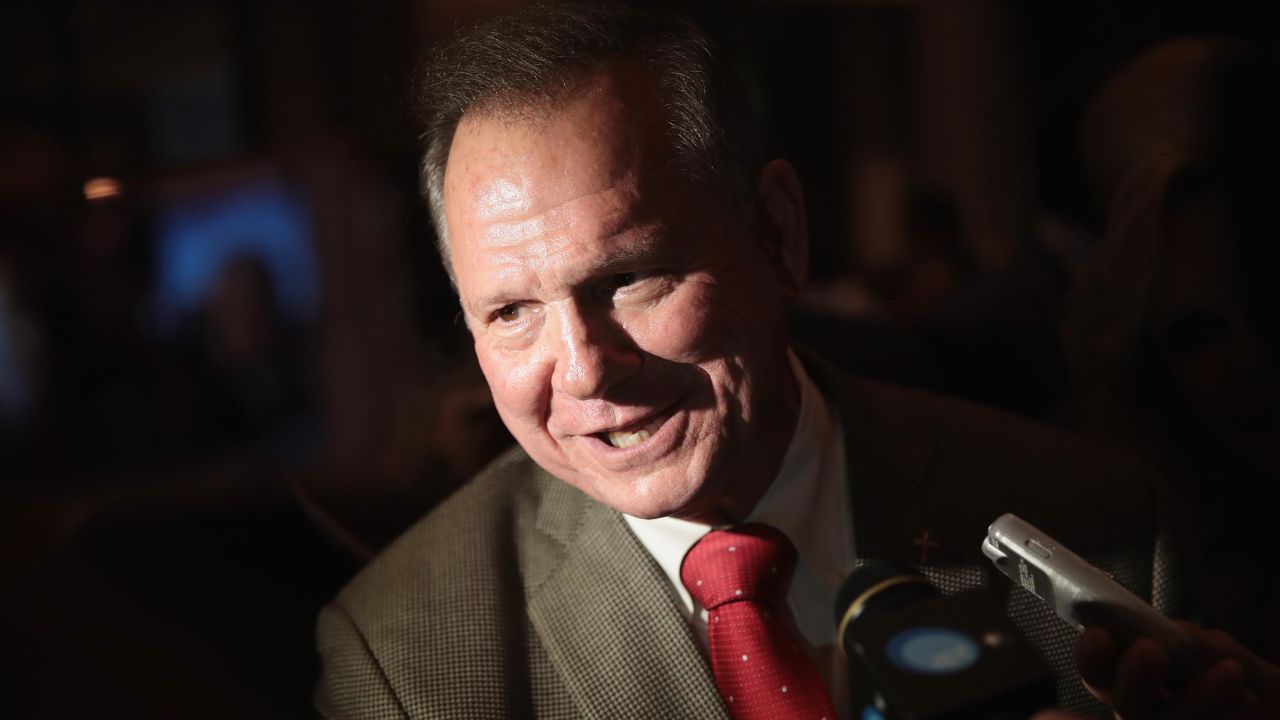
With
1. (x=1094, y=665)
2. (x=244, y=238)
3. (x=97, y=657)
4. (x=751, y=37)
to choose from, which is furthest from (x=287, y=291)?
(x=751, y=37)

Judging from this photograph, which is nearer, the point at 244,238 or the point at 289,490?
the point at 289,490

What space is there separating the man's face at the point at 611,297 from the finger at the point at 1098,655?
0.39 m

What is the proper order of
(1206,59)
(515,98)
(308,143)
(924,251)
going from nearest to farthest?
(515,98) → (1206,59) → (308,143) → (924,251)

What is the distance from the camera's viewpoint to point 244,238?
2.00 metres

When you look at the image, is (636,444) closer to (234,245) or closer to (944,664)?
(944,664)

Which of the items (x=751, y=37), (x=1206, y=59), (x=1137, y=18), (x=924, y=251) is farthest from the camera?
(x=751, y=37)

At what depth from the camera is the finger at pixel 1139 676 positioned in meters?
0.69

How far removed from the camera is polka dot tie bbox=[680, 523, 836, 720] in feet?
3.41

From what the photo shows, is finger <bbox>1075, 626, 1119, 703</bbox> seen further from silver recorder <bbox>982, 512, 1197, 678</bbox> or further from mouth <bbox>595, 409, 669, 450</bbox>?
mouth <bbox>595, 409, 669, 450</bbox>

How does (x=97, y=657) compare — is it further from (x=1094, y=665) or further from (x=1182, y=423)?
(x=1182, y=423)

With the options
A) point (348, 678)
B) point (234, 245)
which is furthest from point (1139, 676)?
point (234, 245)

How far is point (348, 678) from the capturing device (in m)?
1.09

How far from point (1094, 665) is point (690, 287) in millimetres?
488

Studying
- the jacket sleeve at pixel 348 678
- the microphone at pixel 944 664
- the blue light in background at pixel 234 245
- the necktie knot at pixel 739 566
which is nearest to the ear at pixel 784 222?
the necktie knot at pixel 739 566
